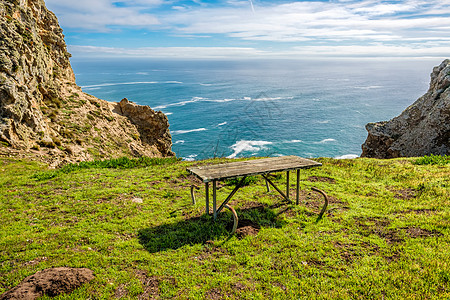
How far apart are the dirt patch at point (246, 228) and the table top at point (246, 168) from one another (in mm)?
1901

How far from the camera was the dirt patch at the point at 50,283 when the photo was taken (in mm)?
5875

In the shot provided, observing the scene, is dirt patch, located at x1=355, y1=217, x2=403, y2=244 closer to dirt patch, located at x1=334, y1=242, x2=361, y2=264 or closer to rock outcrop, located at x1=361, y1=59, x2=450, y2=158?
dirt patch, located at x1=334, y1=242, x2=361, y2=264

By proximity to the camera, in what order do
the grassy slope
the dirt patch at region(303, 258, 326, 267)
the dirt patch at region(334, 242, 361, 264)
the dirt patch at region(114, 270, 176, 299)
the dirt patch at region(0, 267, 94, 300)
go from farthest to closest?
the dirt patch at region(334, 242, 361, 264) → the dirt patch at region(303, 258, 326, 267) → the grassy slope → the dirt patch at region(114, 270, 176, 299) → the dirt patch at region(0, 267, 94, 300)

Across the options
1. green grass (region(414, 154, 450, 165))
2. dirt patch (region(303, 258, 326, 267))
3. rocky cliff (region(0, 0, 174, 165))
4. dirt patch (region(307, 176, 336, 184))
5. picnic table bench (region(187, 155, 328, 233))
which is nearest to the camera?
dirt patch (region(303, 258, 326, 267))

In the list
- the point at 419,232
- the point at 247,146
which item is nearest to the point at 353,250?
the point at 419,232

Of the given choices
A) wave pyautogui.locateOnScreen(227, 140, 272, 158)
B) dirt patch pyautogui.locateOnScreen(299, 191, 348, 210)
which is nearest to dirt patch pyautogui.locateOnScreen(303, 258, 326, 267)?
dirt patch pyautogui.locateOnScreen(299, 191, 348, 210)

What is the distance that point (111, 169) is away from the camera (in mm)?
17516

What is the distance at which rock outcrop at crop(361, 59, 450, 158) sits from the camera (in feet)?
76.5

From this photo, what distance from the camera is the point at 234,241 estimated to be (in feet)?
27.8

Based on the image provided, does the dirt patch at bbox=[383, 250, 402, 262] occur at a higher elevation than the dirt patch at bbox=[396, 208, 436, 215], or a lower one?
lower

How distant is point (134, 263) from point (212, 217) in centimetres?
345

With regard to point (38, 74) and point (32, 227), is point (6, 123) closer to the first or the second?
point (38, 74)

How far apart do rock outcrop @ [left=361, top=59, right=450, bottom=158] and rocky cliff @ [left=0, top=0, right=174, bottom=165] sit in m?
29.0

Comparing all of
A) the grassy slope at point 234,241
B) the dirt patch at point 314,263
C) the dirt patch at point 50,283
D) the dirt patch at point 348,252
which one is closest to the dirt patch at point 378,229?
the grassy slope at point 234,241
